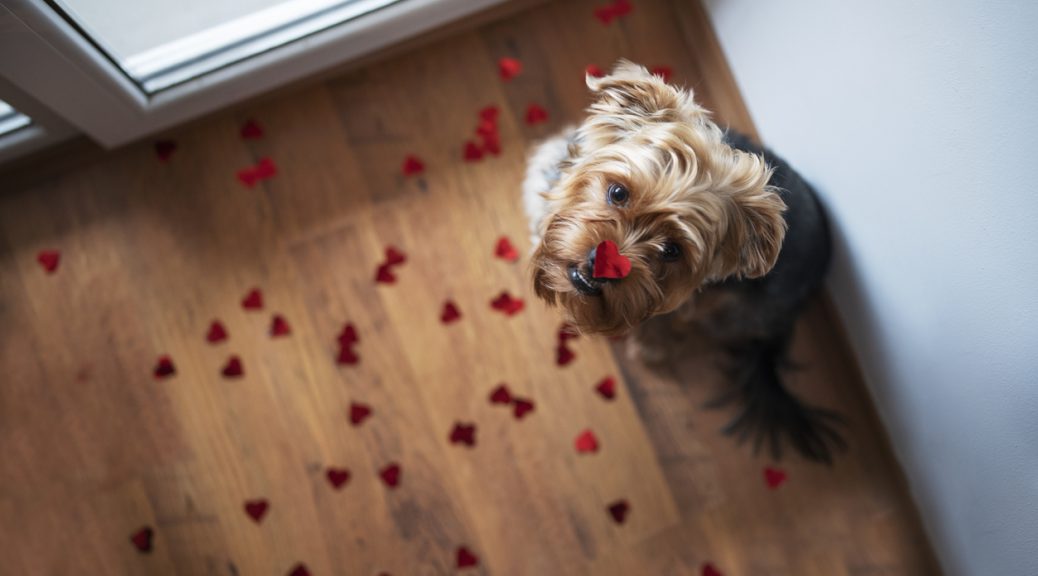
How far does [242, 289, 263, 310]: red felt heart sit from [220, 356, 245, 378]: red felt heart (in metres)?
0.13

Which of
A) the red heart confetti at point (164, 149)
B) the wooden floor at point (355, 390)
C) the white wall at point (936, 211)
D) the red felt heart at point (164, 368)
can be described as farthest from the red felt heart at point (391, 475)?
the white wall at point (936, 211)

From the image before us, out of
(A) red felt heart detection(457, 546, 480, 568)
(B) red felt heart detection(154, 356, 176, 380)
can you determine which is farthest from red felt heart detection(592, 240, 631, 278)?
(B) red felt heart detection(154, 356, 176, 380)

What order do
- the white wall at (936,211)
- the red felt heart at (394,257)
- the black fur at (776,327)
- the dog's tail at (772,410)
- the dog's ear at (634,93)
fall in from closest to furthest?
1. the white wall at (936,211)
2. the dog's ear at (634,93)
3. the black fur at (776,327)
4. the dog's tail at (772,410)
5. the red felt heart at (394,257)

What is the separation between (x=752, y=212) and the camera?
1.16m

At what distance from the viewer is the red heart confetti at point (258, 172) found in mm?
1776

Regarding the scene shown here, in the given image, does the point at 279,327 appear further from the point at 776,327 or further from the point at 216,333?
the point at 776,327

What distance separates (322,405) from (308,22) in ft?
3.11

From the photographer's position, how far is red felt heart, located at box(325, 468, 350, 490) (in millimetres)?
1692

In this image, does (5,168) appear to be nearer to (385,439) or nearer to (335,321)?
(335,321)

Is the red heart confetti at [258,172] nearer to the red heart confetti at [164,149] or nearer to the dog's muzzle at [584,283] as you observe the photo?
the red heart confetti at [164,149]

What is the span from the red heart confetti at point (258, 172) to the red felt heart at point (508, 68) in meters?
0.65

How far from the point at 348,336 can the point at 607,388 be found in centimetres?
67

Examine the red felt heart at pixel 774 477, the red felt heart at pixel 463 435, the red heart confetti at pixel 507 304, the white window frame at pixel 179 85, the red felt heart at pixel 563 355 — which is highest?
the white window frame at pixel 179 85

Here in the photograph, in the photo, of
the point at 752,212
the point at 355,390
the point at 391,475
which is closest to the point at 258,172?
the point at 355,390
